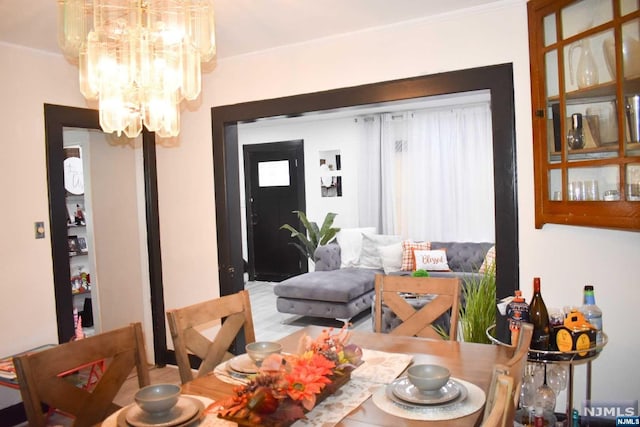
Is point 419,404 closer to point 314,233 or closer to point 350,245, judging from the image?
point 350,245

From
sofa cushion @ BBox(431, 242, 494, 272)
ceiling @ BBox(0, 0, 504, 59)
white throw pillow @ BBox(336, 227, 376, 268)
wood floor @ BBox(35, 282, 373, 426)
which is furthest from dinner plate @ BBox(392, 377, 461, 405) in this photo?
white throw pillow @ BBox(336, 227, 376, 268)

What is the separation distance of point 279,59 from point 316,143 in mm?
3812

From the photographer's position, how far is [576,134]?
7.10 feet

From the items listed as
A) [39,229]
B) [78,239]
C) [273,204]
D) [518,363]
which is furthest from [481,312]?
[273,204]

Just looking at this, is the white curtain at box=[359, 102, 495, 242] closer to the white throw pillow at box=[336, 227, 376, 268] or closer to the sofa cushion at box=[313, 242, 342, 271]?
the white throw pillow at box=[336, 227, 376, 268]

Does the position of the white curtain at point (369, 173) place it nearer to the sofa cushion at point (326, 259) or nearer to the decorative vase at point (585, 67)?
the sofa cushion at point (326, 259)

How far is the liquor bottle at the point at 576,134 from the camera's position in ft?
7.03

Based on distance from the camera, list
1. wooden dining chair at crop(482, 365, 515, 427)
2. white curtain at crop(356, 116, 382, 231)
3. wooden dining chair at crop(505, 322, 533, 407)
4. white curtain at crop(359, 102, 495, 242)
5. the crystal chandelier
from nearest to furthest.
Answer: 1. wooden dining chair at crop(482, 365, 515, 427)
2. wooden dining chair at crop(505, 322, 533, 407)
3. the crystal chandelier
4. white curtain at crop(359, 102, 495, 242)
5. white curtain at crop(356, 116, 382, 231)

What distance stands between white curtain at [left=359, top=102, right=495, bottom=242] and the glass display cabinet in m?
3.72

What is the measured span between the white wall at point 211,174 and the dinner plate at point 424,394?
1.38 meters

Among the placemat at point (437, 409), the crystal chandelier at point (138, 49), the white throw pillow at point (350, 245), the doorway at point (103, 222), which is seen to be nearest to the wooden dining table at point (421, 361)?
the placemat at point (437, 409)

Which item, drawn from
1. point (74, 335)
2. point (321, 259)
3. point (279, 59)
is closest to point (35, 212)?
point (74, 335)

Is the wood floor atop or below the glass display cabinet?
below

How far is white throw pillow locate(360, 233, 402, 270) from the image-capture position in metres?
6.16
